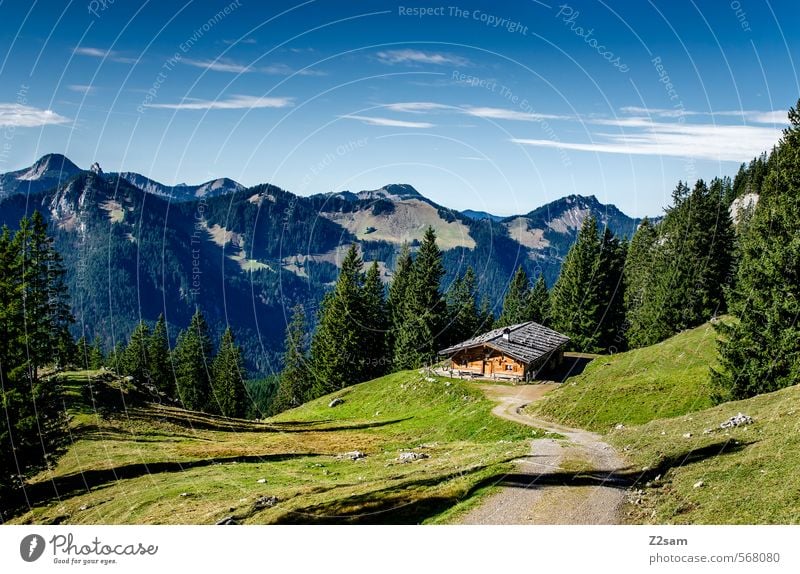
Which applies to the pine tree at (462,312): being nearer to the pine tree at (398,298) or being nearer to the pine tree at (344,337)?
the pine tree at (398,298)

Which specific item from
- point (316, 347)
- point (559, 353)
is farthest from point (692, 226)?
point (316, 347)

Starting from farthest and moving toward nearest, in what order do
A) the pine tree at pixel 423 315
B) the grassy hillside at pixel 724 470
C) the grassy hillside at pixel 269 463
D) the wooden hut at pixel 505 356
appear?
the pine tree at pixel 423 315 < the wooden hut at pixel 505 356 < the grassy hillside at pixel 269 463 < the grassy hillside at pixel 724 470

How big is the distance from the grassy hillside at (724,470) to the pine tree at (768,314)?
24.6 feet

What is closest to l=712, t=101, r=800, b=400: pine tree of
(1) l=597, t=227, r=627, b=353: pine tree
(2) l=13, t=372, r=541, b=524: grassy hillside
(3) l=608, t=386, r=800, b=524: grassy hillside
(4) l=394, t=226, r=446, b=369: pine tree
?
(3) l=608, t=386, r=800, b=524: grassy hillside

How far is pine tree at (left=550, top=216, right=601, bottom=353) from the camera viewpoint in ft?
297

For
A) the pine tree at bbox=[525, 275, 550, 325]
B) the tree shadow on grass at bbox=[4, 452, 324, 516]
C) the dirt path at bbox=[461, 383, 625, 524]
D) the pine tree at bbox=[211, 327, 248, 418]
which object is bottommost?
the pine tree at bbox=[211, 327, 248, 418]

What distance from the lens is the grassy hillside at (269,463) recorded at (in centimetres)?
2216

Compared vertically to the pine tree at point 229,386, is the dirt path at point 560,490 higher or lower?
higher

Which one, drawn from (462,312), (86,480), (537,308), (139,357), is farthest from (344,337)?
(86,480)

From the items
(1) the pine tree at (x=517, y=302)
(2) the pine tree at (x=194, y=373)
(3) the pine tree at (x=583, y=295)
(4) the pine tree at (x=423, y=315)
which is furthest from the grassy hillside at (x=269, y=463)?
(1) the pine tree at (x=517, y=302)

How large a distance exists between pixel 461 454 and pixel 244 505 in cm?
1380

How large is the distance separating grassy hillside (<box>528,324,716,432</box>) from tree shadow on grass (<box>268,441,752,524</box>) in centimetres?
1664

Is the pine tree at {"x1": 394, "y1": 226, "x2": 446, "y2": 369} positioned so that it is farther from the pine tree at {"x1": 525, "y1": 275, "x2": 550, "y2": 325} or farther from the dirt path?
the dirt path
